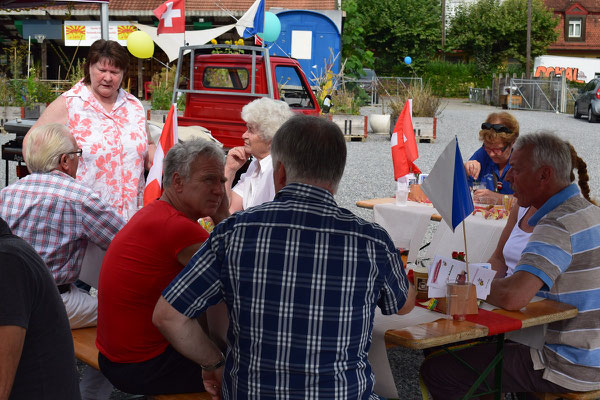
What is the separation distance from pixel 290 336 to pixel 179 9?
1061 centimetres

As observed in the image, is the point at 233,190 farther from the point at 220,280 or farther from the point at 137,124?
the point at 220,280

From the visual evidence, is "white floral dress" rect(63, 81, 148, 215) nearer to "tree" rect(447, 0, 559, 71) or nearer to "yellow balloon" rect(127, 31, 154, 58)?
"yellow balloon" rect(127, 31, 154, 58)

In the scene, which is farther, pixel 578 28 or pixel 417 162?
pixel 578 28

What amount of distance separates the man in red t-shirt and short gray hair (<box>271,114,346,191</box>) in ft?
2.00

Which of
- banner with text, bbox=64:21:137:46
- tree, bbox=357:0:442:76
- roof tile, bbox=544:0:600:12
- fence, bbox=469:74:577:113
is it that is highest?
roof tile, bbox=544:0:600:12

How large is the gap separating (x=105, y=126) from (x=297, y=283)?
8.71 ft

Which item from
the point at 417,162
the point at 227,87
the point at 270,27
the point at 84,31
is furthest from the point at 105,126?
the point at 84,31

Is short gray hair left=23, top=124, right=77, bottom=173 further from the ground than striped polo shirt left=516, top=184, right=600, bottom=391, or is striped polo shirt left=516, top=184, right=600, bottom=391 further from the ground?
short gray hair left=23, top=124, right=77, bottom=173

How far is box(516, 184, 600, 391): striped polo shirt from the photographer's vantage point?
2.77 metres

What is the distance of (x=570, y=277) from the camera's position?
2.89 metres

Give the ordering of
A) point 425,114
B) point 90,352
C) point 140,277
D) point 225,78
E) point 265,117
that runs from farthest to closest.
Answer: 1. point 425,114
2. point 225,78
3. point 265,117
4. point 90,352
5. point 140,277

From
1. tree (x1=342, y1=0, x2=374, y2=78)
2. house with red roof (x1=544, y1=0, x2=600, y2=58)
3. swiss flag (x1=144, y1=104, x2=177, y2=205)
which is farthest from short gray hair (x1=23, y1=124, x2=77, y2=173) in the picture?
house with red roof (x1=544, y1=0, x2=600, y2=58)

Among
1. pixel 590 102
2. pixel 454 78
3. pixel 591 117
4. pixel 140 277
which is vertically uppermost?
pixel 454 78

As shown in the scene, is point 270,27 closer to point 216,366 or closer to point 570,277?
point 570,277
